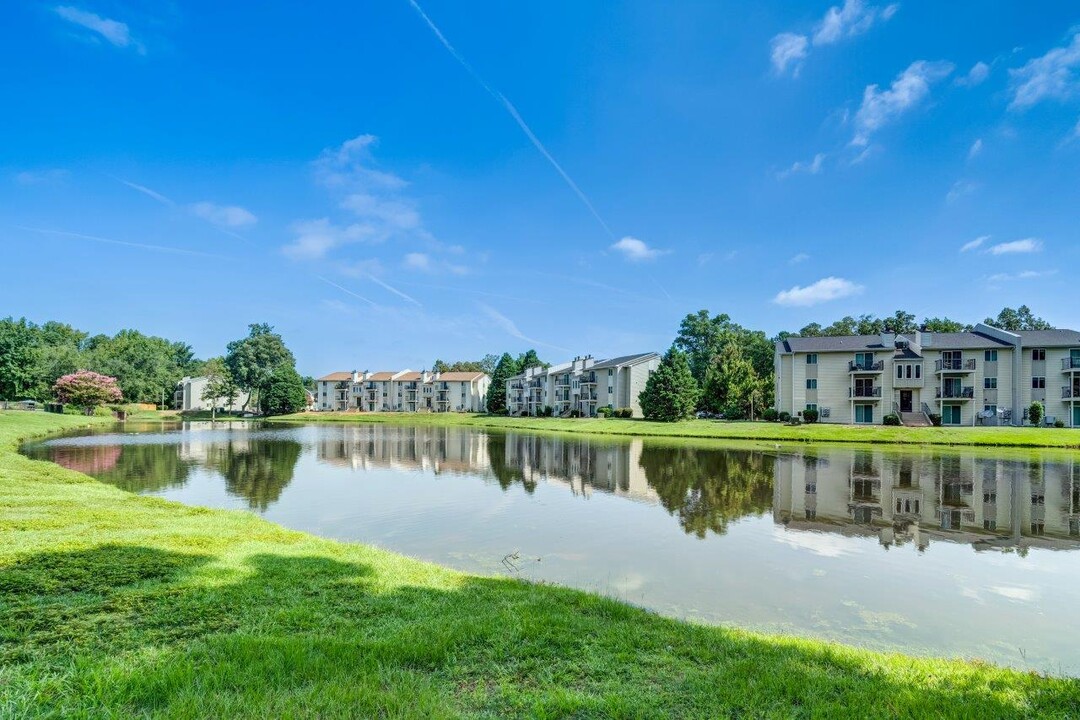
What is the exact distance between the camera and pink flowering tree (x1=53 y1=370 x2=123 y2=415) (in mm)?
64312

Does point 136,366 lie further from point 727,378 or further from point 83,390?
point 727,378

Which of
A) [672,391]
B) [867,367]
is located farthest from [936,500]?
[672,391]

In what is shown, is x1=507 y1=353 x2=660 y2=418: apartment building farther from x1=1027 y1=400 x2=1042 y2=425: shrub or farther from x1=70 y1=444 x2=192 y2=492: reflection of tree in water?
x1=70 y1=444 x2=192 y2=492: reflection of tree in water

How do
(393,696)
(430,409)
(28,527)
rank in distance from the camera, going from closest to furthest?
(393,696) → (28,527) → (430,409)

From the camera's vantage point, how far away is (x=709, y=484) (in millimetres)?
20531

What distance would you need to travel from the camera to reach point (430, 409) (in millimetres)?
103562

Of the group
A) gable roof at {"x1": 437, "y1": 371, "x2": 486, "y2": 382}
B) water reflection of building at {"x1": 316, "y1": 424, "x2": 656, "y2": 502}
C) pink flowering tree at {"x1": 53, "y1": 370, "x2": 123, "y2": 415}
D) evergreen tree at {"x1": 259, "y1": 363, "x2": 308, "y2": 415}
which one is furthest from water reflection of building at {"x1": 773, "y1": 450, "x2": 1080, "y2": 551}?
evergreen tree at {"x1": 259, "y1": 363, "x2": 308, "y2": 415}

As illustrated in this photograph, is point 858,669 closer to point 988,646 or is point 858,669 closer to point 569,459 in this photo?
point 988,646

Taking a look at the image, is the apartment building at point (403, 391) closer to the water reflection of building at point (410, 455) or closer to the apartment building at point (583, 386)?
the apartment building at point (583, 386)

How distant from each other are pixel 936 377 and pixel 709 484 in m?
42.6

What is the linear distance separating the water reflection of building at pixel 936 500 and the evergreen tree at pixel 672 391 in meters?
28.7

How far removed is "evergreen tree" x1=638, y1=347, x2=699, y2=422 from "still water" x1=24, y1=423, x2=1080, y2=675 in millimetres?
27263

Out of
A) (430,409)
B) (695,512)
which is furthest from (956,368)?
(430,409)

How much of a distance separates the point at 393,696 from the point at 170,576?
4670 millimetres
